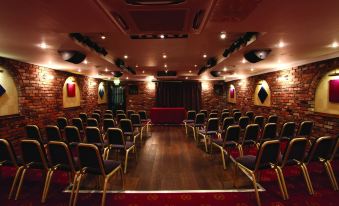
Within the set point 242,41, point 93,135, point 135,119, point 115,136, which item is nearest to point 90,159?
point 115,136

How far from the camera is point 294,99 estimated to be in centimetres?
632

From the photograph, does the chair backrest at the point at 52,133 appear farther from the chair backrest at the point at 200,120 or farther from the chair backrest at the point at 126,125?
the chair backrest at the point at 200,120

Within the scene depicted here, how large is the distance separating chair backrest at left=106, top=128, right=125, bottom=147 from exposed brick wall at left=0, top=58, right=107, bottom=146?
2.84 meters

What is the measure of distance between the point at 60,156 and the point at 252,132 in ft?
12.5

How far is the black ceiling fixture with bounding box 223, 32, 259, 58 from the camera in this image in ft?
11.5

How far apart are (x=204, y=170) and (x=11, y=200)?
3391 mm

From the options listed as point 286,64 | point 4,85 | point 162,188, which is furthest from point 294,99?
point 4,85

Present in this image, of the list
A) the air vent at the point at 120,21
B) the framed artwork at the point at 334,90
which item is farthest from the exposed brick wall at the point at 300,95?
the air vent at the point at 120,21

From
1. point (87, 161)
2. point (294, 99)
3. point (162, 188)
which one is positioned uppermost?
point (294, 99)

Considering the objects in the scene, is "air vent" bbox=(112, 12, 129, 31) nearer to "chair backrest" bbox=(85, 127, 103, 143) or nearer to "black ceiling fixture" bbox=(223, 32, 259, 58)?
"black ceiling fixture" bbox=(223, 32, 259, 58)

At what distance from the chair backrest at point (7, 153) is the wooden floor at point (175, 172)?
1.16m

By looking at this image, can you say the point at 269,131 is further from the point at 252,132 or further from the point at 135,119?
the point at 135,119

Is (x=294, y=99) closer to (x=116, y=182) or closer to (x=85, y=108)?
(x=116, y=182)

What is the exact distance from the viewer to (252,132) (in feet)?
14.1
